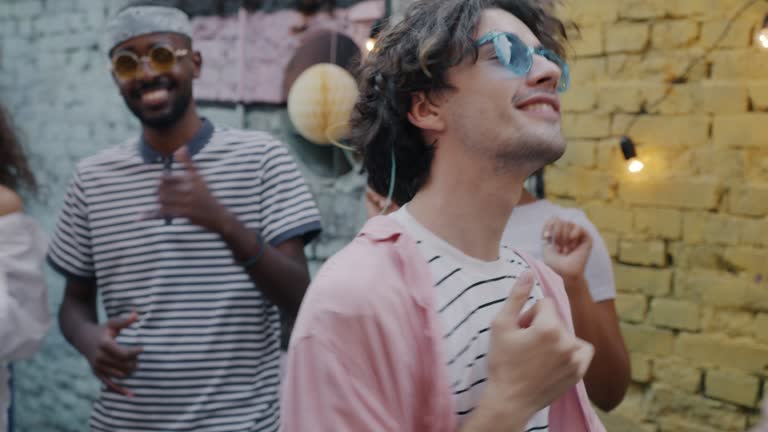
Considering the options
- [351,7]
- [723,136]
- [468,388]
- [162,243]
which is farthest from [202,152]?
→ [723,136]

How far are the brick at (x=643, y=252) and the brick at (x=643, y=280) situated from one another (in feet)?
0.08

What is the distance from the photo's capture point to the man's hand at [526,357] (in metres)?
1.16

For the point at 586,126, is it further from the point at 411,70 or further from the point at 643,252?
the point at 411,70

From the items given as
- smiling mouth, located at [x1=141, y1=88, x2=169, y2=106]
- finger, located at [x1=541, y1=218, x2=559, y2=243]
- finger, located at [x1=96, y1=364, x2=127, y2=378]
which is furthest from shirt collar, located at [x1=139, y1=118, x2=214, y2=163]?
finger, located at [x1=541, y1=218, x2=559, y2=243]

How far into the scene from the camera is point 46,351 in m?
4.72

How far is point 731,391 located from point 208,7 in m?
2.88

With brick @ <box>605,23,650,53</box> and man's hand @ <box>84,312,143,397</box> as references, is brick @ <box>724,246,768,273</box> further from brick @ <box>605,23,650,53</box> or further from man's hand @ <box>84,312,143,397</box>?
man's hand @ <box>84,312,143,397</box>

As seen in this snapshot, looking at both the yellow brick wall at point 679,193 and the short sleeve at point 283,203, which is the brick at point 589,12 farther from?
the short sleeve at point 283,203

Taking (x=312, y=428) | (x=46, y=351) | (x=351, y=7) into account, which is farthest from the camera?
(x=46, y=351)

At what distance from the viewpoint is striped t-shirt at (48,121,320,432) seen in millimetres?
2229

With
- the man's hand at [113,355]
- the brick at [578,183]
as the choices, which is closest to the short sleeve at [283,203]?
the man's hand at [113,355]

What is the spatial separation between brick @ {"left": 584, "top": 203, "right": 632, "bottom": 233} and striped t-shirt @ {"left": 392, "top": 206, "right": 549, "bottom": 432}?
4.29 ft

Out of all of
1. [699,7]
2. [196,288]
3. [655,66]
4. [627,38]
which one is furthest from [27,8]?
[699,7]

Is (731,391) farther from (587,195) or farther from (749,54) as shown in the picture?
(749,54)
